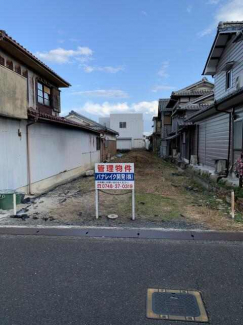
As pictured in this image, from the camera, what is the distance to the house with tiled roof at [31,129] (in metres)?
7.10

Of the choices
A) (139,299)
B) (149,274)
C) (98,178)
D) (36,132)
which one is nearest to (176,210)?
(98,178)

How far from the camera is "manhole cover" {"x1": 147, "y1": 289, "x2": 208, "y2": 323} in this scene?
244 cm

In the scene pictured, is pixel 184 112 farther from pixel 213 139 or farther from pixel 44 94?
pixel 44 94

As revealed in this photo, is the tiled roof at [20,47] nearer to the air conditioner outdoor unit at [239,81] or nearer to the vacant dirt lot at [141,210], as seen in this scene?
the vacant dirt lot at [141,210]

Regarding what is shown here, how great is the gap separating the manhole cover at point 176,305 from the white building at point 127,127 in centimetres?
4337

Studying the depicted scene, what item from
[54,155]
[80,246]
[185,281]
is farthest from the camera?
[54,155]

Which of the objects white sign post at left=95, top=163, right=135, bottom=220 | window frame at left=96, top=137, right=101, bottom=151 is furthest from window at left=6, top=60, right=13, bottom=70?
window frame at left=96, top=137, right=101, bottom=151

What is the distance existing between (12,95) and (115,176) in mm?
4082

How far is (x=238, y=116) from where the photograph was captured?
29.4 ft

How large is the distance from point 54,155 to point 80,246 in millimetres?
7007

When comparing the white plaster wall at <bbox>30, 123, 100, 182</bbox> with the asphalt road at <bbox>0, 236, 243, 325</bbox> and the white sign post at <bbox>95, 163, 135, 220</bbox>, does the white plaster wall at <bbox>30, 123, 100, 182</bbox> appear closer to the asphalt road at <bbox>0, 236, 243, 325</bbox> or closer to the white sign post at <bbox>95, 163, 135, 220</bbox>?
the white sign post at <bbox>95, 163, 135, 220</bbox>

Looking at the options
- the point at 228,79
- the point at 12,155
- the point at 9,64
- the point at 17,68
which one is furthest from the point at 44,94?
the point at 228,79

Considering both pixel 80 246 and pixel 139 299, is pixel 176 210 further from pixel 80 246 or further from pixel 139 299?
pixel 139 299

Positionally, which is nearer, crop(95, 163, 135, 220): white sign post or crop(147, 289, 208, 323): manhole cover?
crop(147, 289, 208, 323): manhole cover
